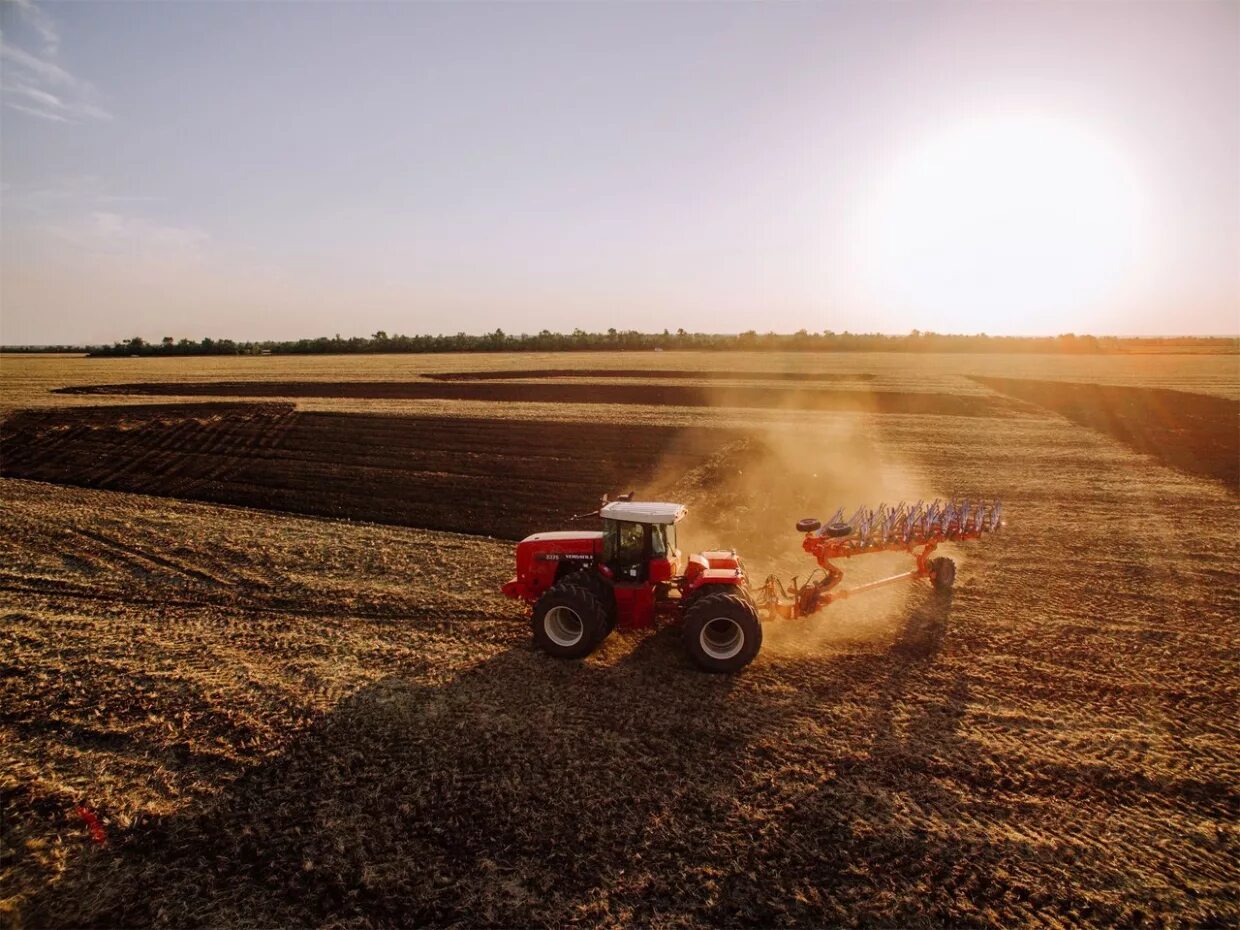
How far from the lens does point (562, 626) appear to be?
31.1 feet

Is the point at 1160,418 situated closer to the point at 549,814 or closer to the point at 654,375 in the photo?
the point at 654,375

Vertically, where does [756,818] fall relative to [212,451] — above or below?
below

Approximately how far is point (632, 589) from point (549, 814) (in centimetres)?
349

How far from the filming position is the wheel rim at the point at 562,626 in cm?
935

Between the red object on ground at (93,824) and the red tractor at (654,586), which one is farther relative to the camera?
the red tractor at (654,586)

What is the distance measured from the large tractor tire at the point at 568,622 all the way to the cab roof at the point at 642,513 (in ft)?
3.65

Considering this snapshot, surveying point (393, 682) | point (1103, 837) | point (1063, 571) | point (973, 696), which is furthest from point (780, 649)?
point (1063, 571)

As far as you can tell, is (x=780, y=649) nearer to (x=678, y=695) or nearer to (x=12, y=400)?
(x=678, y=695)

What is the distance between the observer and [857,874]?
5785mm

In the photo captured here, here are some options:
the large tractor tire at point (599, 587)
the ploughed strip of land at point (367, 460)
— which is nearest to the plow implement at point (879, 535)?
the large tractor tire at point (599, 587)

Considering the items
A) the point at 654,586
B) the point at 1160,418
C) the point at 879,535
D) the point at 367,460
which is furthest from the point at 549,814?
the point at 1160,418

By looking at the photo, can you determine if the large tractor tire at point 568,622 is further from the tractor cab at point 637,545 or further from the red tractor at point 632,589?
the tractor cab at point 637,545

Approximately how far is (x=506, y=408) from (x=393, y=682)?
2452cm

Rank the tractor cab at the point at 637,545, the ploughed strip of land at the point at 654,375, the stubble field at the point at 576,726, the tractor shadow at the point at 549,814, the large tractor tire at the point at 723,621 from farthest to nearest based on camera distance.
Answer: the ploughed strip of land at the point at 654,375 < the tractor cab at the point at 637,545 < the large tractor tire at the point at 723,621 < the stubble field at the point at 576,726 < the tractor shadow at the point at 549,814
